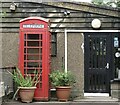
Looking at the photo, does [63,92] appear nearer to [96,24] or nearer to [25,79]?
[25,79]

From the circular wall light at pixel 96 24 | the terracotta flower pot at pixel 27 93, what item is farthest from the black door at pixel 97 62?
the terracotta flower pot at pixel 27 93

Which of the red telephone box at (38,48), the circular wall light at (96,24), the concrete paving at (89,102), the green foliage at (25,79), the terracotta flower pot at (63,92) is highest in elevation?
the circular wall light at (96,24)

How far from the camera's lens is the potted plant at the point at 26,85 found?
33.6 ft

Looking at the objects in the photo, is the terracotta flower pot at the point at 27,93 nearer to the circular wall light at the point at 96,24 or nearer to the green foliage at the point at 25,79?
the green foliage at the point at 25,79

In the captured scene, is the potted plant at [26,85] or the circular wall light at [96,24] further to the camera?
the circular wall light at [96,24]

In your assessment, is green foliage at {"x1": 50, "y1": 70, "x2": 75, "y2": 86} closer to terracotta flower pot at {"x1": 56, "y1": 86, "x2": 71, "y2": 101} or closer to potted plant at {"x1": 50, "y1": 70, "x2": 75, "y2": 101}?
potted plant at {"x1": 50, "y1": 70, "x2": 75, "y2": 101}

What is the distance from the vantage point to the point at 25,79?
1052cm

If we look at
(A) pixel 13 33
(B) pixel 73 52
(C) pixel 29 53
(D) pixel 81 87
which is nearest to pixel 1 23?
(A) pixel 13 33

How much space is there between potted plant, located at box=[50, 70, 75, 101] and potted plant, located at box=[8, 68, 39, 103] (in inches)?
23.9

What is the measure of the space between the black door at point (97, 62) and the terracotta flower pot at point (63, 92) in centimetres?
117

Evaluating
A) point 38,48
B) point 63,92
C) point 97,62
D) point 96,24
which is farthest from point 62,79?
point 96,24

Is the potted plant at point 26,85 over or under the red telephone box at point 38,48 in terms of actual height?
under

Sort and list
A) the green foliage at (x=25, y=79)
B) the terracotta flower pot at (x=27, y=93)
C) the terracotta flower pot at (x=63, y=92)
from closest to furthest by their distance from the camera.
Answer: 1. the terracotta flower pot at (x=27, y=93)
2. the green foliage at (x=25, y=79)
3. the terracotta flower pot at (x=63, y=92)

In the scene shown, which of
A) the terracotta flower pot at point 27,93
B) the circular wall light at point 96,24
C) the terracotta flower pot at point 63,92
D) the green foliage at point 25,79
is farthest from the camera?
the circular wall light at point 96,24
